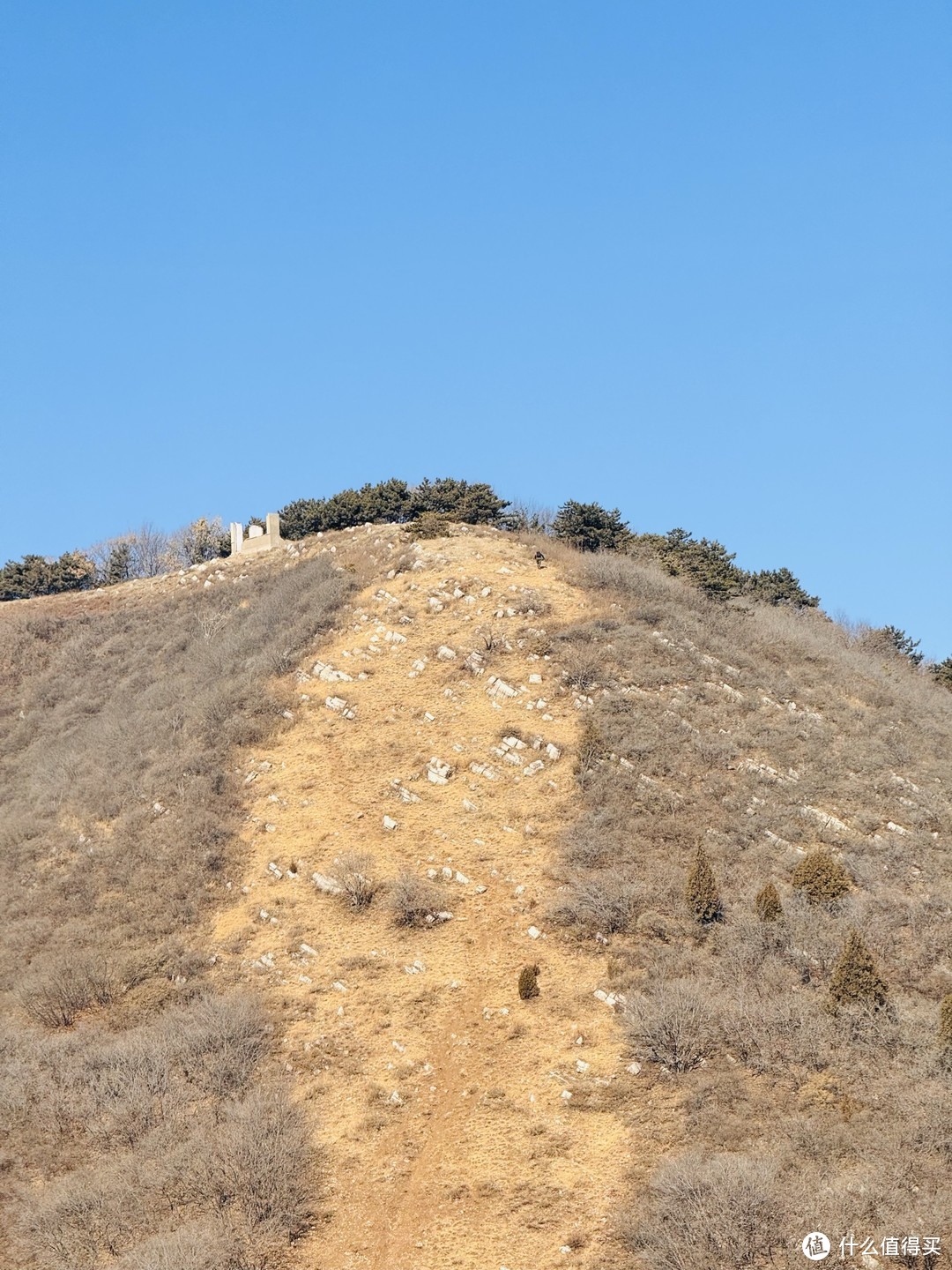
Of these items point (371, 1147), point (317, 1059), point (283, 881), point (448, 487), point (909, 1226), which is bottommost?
point (909, 1226)

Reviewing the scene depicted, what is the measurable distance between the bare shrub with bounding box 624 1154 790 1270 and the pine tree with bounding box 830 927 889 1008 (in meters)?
4.09

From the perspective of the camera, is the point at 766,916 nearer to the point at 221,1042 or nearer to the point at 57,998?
the point at 221,1042

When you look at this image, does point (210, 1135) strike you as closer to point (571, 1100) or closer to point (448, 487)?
point (571, 1100)

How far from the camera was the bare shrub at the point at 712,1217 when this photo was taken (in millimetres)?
13688

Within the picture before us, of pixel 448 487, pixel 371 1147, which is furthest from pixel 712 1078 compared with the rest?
pixel 448 487

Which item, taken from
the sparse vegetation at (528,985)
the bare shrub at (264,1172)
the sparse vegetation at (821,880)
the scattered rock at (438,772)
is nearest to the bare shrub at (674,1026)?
the sparse vegetation at (528,985)

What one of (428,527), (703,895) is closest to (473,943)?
(703,895)

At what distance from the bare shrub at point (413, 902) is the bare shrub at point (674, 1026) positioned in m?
4.87

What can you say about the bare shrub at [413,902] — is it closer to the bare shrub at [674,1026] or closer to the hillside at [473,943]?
the hillside at [473,943]

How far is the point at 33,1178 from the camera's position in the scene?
16953 millimetres

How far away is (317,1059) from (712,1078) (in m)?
6.72

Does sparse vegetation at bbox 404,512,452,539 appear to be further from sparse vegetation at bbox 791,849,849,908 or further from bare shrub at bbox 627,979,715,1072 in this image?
bare shrub at bbox 627,979,715,1072

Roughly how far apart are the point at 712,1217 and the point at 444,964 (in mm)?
7977

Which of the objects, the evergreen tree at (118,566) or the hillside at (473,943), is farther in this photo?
the evergreen tree at (118,566)
